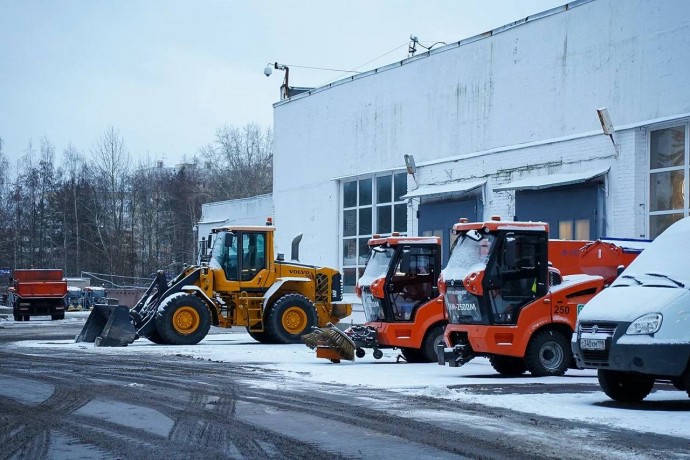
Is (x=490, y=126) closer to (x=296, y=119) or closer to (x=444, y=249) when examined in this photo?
(x=444, y=249)

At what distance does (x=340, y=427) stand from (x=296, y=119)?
2913 cm

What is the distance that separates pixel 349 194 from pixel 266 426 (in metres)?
26.0

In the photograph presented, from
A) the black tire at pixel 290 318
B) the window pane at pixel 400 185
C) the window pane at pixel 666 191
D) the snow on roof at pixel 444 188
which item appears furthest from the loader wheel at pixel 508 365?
the window pane at pixel 400 185

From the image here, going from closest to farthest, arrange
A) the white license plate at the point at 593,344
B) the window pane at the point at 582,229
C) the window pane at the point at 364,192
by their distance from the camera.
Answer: the white license plate at the point at 593,344 → the window pane at the point at 582,229 → the window pane at the point at 364,192

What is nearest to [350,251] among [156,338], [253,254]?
[253,254]

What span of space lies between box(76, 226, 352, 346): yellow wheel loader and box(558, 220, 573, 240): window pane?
5725 mm

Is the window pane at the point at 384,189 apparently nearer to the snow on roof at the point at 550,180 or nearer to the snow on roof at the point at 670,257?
the snow on roof at the point at 550,180

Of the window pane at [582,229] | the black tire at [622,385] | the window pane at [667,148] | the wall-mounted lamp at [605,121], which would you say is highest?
the wall-mounted lamp at [605,121]

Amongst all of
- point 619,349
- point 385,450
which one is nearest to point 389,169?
point 619,349

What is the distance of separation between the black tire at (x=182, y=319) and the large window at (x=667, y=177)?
1016cm

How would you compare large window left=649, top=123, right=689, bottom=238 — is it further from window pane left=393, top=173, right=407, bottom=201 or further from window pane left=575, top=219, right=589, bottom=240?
window pane left=393, top=173, right=407, bottom=201

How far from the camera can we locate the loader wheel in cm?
1703

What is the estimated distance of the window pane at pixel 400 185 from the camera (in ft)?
109

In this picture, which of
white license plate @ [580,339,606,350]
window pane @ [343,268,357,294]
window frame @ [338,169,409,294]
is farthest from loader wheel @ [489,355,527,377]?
window pane @ [343,268,357,294]
